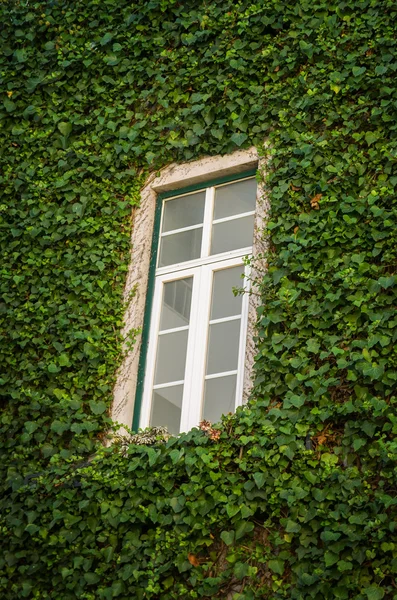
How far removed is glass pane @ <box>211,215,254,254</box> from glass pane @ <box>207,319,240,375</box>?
550 millimetres

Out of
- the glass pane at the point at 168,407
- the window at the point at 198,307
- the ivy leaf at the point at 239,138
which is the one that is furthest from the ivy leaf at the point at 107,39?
the glass pane at the point at 168,407

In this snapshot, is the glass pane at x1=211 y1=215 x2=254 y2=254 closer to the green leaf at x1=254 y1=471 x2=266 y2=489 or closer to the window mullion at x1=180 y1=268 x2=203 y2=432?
the window mullion at x1=180 y1=268 x2=203 y2=432

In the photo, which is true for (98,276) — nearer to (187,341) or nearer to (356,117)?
(187,341)

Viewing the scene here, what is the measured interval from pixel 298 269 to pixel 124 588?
2.17 m

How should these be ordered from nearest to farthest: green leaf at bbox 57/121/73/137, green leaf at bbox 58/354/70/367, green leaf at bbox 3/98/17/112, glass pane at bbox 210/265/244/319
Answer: glass pane at bbox 210/265/244/319 → green leaf at bbox 58/354/70/367 → green leaf at bbox 57/121/73/137 → green leaf at bbox 3/98/17/112

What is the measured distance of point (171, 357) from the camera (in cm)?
745

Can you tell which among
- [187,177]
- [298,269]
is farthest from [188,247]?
[298,269]

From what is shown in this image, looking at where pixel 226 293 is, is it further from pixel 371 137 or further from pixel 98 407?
pixel 371 137

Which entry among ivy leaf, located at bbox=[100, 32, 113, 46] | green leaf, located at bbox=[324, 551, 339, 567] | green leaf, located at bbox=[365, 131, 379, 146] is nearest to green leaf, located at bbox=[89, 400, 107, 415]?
green leaf, located at bbox=[324, 551, 339, 567]

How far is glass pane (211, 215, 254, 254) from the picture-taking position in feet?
24.6

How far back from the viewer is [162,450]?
6797 millimetres

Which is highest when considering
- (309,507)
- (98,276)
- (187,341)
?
(98,276)

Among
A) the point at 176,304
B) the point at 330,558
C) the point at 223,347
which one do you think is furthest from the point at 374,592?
the point at 176,304

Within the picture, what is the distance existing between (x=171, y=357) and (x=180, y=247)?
32.4 inches
